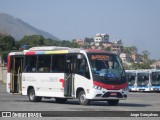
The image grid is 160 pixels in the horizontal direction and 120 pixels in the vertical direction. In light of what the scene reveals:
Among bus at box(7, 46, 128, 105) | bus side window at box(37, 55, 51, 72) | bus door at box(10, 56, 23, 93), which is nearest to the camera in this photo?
bus at box(7, 46, 128, 105)

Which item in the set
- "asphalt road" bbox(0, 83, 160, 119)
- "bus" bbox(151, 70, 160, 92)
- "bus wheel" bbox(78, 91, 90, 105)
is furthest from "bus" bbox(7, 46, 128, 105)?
"bus" bbox(151, 70, 160, 92)

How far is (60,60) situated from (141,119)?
10952 millimetres

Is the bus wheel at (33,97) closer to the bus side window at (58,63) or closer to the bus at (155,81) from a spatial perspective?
the bus side window at (58,63)

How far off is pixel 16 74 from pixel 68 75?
5350 millimetres

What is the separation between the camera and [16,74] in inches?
1222

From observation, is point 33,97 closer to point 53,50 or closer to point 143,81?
point 53,50

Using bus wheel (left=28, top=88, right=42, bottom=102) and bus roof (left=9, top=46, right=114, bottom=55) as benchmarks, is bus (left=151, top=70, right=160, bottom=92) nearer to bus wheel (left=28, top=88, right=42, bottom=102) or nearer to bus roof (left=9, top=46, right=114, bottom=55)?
bus roof (left=9, top=46, right=114, bottom=55)

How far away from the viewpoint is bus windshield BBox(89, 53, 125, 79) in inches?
996

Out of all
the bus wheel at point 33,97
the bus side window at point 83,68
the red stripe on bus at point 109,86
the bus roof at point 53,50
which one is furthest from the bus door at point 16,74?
the red stripe on bus at point 109,86

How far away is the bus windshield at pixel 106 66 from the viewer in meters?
25.3

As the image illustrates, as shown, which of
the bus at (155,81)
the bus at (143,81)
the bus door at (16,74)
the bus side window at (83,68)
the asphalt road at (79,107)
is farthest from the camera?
the bus at (143,81)

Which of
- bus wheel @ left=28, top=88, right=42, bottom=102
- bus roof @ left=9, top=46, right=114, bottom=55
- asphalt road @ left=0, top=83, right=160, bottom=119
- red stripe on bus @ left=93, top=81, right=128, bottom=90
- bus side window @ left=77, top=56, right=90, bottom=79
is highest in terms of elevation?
bus roof @ left=9, top=46, right=114, bottom=55

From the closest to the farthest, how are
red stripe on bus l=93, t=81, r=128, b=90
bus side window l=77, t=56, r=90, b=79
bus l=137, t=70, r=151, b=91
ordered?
red stripe on bus l=93, t=81, r=128, b=90, bus side window l=77, t=56, r=90, b=79, bus l=137, t=70, r=151, b=91

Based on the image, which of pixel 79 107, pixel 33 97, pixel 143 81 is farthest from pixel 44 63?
pixel 143 81
